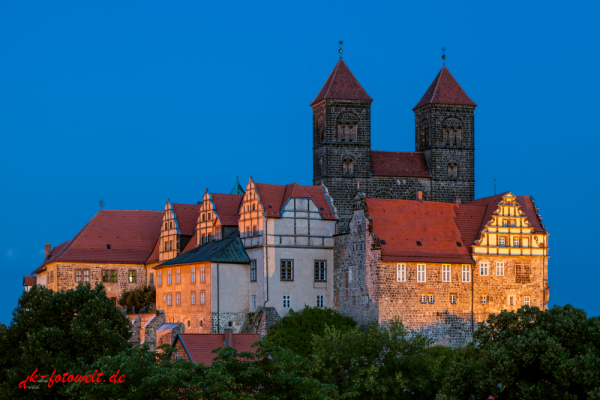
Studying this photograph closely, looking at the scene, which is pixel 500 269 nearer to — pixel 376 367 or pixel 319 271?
pixel 319 271

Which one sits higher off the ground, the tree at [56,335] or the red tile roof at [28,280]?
the red tile roof at [28,280]

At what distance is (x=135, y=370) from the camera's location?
126 feet

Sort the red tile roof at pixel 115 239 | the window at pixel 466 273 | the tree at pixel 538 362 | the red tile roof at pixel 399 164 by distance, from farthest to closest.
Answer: the red tile roof at pixel 115 239, the red tile roof at pixel 399 164, the window at pixel 466 273, the tree at pixel 538 362

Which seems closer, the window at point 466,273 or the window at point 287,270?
the window at point 466,273

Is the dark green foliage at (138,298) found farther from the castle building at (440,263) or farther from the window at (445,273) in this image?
the window at (445,273)

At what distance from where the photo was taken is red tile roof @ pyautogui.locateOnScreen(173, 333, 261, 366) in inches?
2228

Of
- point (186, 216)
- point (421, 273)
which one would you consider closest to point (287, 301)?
point (421, 273)

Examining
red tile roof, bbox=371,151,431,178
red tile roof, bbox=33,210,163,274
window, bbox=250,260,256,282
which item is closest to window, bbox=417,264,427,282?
window, bbox=250,260,256,282

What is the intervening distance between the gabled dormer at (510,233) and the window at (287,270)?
12741 millimetres

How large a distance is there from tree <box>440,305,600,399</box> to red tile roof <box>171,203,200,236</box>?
4370 cm

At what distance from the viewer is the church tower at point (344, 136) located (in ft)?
282

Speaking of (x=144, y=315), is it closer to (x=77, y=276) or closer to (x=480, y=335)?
(x=77, y=276)

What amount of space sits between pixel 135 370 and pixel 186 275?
38.7 m

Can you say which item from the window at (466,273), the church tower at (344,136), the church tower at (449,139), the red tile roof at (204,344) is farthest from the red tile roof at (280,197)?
the church tower at (449,139)
